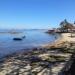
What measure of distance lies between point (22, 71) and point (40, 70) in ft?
5.46

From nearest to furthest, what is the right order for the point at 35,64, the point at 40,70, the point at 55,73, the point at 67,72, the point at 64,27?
1. the point at 67,72
2. the point at 55,73
3. the point at 40,70
4. the point at 35,64
5. the point at 64,27

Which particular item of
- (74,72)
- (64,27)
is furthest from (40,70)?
(64,27)

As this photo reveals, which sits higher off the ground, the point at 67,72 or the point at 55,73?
the point at 67,72

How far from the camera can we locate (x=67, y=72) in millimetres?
12883

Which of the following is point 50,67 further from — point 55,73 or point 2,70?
point 2,70

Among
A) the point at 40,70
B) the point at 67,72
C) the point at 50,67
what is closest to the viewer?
the point at 67,72

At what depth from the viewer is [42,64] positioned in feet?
75.7

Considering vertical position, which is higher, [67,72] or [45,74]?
[67,72]

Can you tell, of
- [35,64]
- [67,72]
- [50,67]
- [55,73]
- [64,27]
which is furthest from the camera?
[64,27]

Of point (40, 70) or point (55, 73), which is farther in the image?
point (40, 70)

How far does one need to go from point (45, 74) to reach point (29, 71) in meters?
1.67

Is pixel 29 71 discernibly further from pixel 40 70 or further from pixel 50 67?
pixel 50 67

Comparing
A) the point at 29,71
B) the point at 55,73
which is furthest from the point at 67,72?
the point at 29,71

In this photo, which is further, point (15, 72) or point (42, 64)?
Result: point (42, 64)
